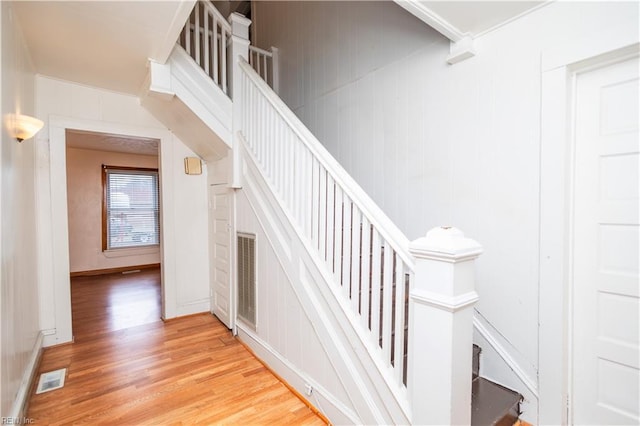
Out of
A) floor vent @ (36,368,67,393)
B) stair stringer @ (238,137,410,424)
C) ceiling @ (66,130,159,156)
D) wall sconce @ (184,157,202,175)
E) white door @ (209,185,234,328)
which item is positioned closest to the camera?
stair stringer @ (238,137,410,424)

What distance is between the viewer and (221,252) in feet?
11.5

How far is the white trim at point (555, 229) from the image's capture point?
1618mm

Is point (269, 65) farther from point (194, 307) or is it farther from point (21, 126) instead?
point (194, 307)

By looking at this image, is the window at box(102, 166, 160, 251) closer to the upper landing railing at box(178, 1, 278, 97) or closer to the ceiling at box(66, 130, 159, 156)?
the ceiling at box(66, 130, 159, 156)

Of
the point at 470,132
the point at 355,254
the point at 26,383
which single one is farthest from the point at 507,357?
the point at 26,383

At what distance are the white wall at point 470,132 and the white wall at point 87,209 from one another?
5418 millimetres

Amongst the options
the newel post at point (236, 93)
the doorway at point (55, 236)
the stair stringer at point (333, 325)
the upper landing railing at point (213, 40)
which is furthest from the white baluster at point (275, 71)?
the doorway at point (55, 236)

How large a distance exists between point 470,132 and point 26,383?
3469mm

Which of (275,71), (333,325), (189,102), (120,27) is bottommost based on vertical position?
(333,325)

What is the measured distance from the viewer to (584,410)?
5.45 feet

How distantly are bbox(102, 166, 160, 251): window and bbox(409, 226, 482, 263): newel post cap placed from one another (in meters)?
5.88

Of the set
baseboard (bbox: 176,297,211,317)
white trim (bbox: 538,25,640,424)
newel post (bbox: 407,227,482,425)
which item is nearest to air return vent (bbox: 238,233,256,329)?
baseboard (bbox: 176,297,211,317)

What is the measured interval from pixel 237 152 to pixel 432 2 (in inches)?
79.9

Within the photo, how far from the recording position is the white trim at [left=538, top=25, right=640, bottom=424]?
162 cm
